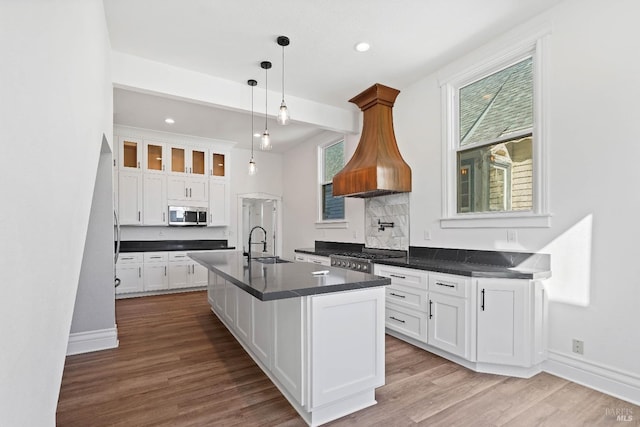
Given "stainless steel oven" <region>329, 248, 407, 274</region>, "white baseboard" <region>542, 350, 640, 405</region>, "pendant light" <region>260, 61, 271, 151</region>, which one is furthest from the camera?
"stainless steel oven" <region>329, 248, 407, 274</region>

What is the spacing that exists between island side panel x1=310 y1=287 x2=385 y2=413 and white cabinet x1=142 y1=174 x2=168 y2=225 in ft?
16.2

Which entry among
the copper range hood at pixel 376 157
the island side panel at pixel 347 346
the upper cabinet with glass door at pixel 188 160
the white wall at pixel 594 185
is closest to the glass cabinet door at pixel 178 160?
the upper cabinet with glass door at pixel 188 160

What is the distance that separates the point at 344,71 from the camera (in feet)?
12.0

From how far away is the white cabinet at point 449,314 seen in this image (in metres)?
2.75

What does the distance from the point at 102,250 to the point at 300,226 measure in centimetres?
395

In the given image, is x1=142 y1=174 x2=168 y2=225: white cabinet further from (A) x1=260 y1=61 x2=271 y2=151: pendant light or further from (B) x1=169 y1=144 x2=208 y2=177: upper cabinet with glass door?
(A) x1=260 y1=61 x2=271 y2=151: pendant light

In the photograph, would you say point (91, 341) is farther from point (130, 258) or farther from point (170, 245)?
point (170, 245)

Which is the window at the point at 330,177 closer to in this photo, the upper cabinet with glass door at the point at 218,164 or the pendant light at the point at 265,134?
the pendant light at the point at 265,134

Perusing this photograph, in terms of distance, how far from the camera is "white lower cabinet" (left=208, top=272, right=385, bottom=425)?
1.96 m

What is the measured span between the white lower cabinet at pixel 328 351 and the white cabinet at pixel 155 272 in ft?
13.5

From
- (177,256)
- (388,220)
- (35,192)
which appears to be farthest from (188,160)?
(35,192)

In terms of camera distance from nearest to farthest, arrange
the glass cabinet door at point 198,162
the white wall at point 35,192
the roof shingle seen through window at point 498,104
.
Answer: the white wall at point 35,192
the roof shingle seen through window at point 498,104
the glass cabinet door at point 198,162

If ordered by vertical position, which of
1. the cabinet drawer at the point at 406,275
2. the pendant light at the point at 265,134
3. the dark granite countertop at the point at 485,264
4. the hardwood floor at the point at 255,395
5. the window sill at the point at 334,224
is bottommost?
the hardwood floor at the point at 255,395

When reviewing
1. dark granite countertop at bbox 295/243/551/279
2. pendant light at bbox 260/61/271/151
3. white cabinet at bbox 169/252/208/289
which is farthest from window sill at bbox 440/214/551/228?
white cabinet at bbox 169/252/208/289
